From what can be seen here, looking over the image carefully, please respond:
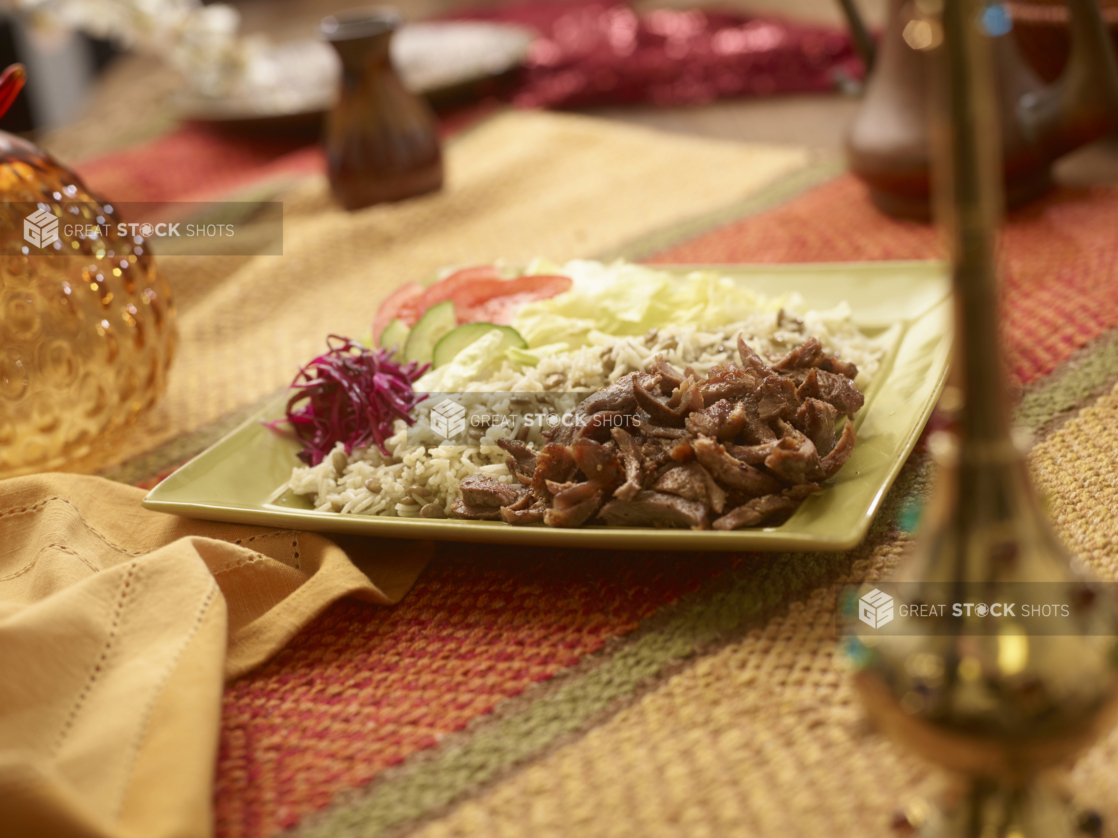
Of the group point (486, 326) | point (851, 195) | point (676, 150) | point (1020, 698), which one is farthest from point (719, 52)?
point (1020, 698)

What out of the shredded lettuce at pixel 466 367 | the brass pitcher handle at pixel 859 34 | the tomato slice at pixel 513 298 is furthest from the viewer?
the brass pitcher handle at pixel 859 34

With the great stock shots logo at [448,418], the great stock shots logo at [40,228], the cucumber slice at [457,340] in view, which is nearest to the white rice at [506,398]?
the great stock shots logo at [448,418]

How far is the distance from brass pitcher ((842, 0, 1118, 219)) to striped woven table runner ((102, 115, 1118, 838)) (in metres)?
0.47

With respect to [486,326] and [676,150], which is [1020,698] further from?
[676,150]

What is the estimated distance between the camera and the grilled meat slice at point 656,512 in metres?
1.15

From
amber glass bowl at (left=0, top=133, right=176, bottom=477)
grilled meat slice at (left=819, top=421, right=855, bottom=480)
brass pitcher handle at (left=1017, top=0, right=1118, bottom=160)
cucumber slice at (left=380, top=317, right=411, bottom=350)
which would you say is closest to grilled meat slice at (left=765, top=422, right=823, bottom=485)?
grilled meat slice at (left=819, top=421, right=855, bottom=480)

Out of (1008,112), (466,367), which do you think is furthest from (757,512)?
(1008,112)

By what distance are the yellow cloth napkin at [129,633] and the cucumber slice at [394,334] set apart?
488 mm

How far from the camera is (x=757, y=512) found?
45.7 inches

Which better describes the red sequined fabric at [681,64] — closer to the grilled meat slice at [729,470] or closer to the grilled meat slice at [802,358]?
the grilled meat slice at [802,358]

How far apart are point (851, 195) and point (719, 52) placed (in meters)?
1.33

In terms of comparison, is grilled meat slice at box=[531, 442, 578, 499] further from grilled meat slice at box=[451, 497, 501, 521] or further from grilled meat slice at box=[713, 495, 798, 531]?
grilled meat slice at box=[713, 495, 798, 531]

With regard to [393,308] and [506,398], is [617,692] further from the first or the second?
[393,308]

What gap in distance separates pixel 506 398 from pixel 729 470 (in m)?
0.40
